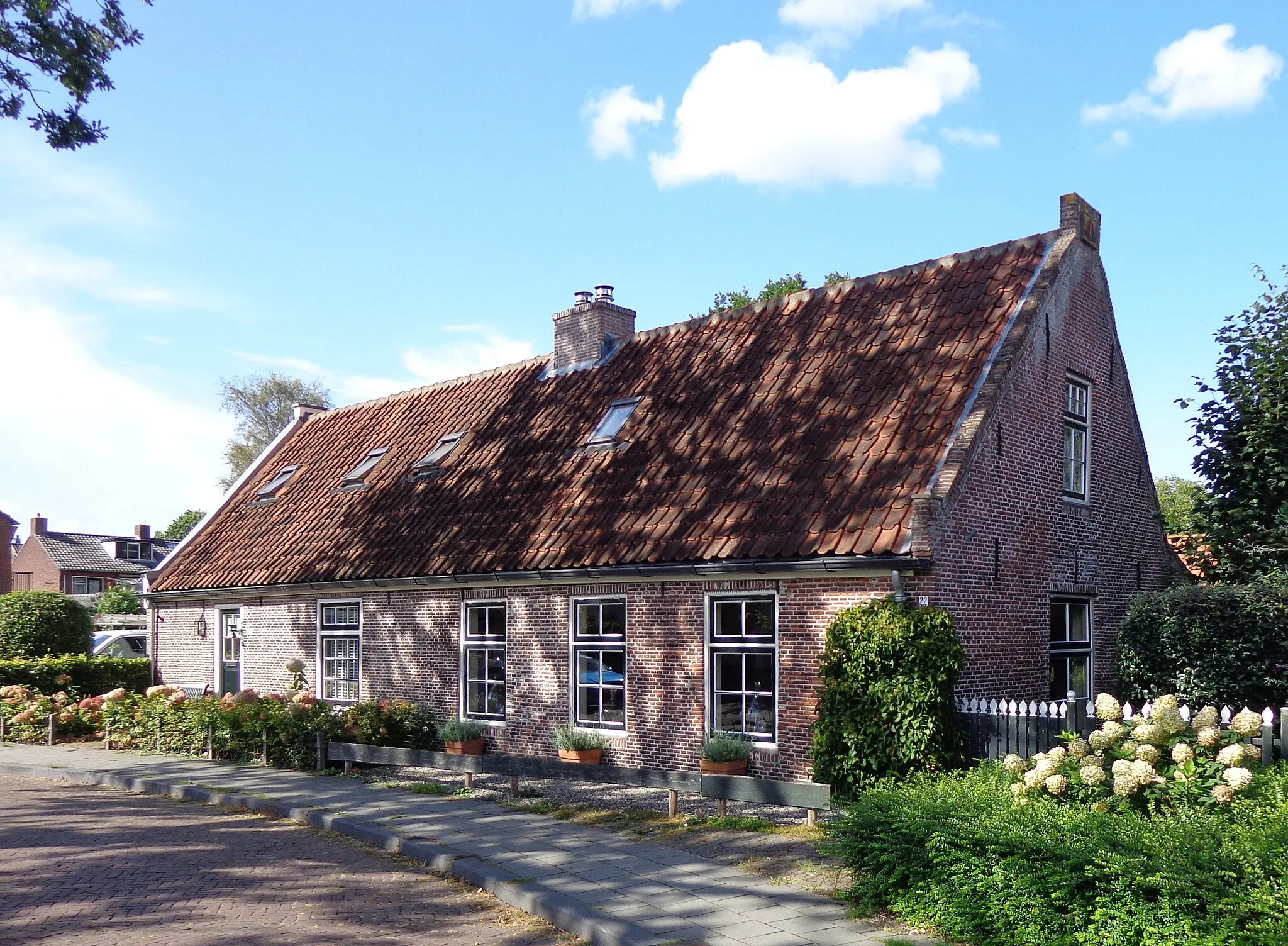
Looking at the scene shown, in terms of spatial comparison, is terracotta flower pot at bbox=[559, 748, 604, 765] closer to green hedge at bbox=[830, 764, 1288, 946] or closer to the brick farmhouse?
the brick farmhouse

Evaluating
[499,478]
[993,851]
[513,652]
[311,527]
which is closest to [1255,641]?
[993,851]

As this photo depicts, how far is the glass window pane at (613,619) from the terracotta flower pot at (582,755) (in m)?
1.52

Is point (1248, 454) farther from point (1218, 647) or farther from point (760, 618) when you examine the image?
point (760, 618)

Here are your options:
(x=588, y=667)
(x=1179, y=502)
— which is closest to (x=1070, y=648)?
(x=588, y=667)

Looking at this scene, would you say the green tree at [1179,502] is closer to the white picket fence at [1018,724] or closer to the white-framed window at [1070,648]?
the white-framed window at [1070,648]

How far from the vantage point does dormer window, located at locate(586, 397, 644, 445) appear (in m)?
16.9

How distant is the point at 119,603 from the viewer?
54.0 m

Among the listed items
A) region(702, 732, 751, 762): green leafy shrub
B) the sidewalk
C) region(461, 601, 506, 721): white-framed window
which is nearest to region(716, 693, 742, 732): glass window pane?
region(702, 732, 751, 762): green leafy shrub

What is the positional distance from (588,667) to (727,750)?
3.01 metres

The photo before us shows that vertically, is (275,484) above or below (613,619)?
above

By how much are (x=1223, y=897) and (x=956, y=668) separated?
536 centimetres

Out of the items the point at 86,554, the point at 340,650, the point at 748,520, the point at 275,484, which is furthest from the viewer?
the point at 86,554

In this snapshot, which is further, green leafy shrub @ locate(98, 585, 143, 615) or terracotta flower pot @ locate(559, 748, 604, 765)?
green leafy shrub @ locate(98, 585, 143, 615)

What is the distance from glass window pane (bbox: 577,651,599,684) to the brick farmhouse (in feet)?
0.17
